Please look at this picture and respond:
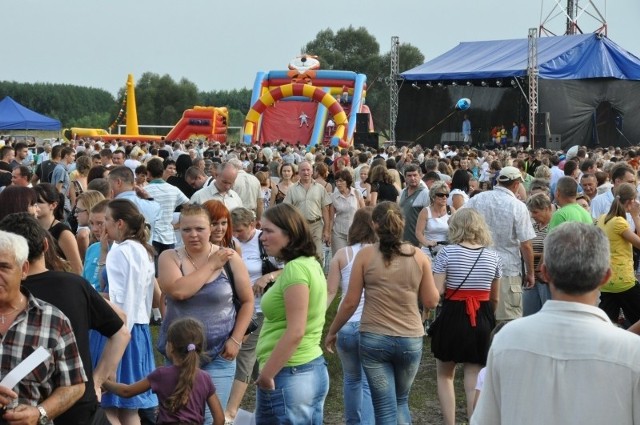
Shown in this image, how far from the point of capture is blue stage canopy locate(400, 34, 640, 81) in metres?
32.3

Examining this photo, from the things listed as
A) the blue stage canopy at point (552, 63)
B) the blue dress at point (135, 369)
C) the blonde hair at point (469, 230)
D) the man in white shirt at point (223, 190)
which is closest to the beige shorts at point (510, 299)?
the blonde hair at point (469, 230)

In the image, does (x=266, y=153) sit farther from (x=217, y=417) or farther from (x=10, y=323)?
(x=10, y=323)

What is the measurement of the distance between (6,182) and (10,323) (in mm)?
7322

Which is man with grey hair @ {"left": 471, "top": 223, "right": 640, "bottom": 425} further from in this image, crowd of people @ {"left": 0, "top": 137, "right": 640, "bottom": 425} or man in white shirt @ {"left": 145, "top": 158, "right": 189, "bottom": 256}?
man in white shirt @ {"left": 145, "top": 158, "right": 189, "bottom": 256}

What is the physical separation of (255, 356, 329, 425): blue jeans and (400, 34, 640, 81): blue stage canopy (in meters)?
27.2

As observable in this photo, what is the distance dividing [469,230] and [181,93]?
225 ft

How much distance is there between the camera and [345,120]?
34.8 metres

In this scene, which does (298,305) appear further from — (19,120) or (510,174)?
(19,120)

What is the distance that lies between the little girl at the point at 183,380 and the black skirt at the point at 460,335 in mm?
1891

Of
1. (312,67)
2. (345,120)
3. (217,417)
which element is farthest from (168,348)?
(312,67)

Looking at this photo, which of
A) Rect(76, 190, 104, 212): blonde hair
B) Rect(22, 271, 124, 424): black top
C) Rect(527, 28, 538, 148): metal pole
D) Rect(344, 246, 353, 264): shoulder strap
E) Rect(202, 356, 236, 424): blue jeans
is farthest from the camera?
Rect(527, 28, 538, 148): metal pole

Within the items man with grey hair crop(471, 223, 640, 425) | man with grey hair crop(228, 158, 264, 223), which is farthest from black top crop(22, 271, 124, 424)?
man with grey hair crop(228, 158, 264, 223)

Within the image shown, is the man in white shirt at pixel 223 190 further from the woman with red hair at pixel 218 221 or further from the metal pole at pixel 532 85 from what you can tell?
the metal pole at pixel 532 85

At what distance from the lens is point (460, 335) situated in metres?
6.32
